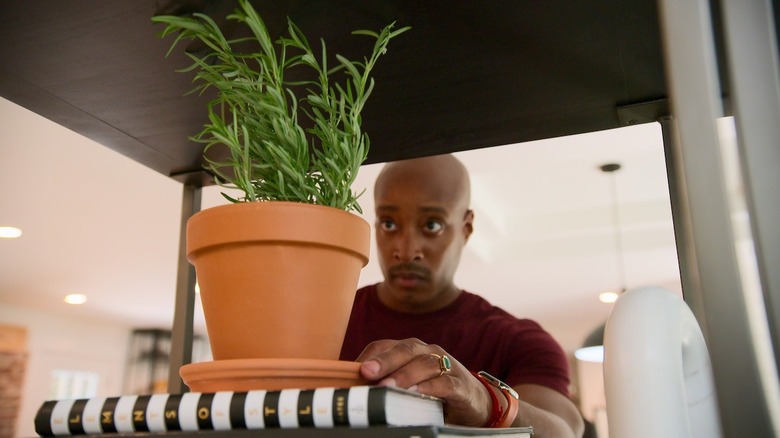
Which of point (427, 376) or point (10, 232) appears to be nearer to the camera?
point (427, 376)

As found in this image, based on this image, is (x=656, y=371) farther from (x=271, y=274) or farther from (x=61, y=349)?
(x=61, y=349)

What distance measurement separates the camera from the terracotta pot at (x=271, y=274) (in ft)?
1.57

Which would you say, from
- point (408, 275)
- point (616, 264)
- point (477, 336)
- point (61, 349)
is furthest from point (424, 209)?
point (61, 349)

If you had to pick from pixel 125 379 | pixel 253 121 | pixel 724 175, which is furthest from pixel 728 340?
pixel 125 379

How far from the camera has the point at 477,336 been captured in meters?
1.17

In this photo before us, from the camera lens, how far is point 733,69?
0.36 meters

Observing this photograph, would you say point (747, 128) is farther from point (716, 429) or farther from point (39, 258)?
point (39, 258)

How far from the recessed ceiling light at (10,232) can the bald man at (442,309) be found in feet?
12.6

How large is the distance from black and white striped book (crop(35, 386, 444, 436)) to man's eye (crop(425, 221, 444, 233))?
826mm

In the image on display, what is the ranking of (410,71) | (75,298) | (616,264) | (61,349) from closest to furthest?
(410,71), (616,264), (75,298), (61,349)

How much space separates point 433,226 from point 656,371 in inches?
36.0

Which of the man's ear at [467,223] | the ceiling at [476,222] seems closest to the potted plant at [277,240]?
the man's ear at [467,223]

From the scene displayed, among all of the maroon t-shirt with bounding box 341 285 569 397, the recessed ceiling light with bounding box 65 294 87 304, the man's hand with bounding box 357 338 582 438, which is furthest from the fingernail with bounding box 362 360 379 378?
the recessed ceiling light with bounding box 65 294 87 304

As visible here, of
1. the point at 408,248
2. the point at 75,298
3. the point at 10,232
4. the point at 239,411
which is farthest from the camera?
the point at 75,298
